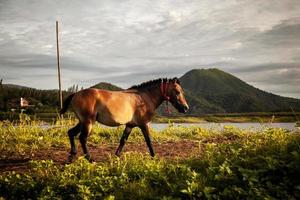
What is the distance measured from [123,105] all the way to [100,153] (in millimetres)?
2019

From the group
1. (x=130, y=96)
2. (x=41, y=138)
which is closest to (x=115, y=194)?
(x=130, y=96)

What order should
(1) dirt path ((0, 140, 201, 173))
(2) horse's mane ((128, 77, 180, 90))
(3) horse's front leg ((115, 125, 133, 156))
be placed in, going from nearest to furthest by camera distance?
(1) dirt path ((0, 140, 201, 173)), (3) horse's front leg ((115, 125, 133, 156)), (2) horse's mane ((128, 77, 180, 90))

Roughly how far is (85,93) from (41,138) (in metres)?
4.45

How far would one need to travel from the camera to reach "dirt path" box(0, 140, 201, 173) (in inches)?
356

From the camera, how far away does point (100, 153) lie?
11.0 meters

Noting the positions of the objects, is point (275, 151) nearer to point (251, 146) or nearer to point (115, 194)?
point (251, 146)

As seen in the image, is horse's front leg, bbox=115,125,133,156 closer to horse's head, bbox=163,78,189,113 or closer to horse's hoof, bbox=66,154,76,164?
horse's hoof, bbox=66,154,76,164

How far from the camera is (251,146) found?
7176mm

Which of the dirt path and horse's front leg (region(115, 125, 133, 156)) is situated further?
horse's front leg (region(115, 125, 133, 156))

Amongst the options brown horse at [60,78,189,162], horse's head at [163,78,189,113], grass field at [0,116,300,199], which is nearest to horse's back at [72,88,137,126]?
brown horse at [60,78,189,162]

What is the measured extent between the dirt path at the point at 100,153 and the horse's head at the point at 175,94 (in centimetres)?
139

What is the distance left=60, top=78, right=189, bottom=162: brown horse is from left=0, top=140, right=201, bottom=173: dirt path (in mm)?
671

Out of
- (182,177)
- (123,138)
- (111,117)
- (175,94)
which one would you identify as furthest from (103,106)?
(182,177)

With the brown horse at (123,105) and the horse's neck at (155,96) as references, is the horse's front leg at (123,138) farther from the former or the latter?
the horse's neck at (155,96)
